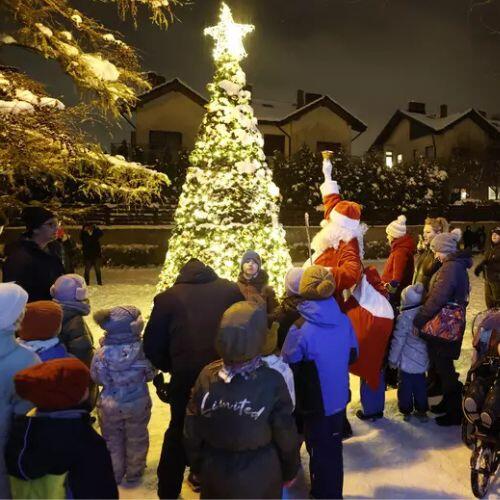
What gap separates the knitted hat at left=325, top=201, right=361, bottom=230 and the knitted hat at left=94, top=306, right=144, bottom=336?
2188 mm

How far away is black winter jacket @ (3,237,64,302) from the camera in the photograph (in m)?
4.55

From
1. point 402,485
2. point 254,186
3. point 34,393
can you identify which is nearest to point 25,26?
point 254,186

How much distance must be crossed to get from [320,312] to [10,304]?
2.03 meters

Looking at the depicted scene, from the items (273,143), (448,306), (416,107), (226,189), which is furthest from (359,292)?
(416,107)

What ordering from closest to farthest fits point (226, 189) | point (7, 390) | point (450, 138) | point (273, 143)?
point (7, 390) < point (226, 189) < point (273, 143) < point (450, 138)

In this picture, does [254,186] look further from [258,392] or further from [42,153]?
[258,392]

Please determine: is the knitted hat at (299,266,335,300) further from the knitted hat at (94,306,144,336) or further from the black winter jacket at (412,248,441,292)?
the black winter jacket at (412,248,441,292)

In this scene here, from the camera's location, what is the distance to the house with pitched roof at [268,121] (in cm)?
3025

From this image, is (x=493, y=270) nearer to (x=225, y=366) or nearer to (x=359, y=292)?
(x=359, y=292)

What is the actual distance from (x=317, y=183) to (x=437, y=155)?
65.5 feet

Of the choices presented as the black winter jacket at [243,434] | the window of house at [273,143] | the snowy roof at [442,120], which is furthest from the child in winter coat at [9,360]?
the snowy roof at [442,120]

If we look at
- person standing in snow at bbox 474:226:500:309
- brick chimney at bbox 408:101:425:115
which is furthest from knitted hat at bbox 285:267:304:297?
brick chimney at bbox 408:101:425:115

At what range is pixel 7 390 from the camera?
107 inches

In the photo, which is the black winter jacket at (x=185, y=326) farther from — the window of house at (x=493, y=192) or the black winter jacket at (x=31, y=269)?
the window of house at (x=493, y=192)
